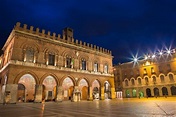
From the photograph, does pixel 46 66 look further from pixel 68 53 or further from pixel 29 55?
pixel 68 53

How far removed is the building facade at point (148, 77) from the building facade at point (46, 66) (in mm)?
13830

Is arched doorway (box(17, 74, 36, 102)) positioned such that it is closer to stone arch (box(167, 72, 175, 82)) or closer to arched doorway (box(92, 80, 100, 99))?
arched doorway (box(92, 80, 100, 99))

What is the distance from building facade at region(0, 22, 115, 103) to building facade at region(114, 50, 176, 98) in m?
13.8

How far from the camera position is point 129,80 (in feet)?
137

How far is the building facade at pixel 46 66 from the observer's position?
17875 millimetres

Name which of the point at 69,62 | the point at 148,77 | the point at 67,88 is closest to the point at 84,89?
the point at 67,88

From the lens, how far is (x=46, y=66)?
20.2m

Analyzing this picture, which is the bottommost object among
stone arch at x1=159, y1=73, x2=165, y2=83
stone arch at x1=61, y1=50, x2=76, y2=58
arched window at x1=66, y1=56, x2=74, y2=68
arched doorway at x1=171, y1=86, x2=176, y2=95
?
arched doorway at x1=171, y1=86, x2=176, y2=95

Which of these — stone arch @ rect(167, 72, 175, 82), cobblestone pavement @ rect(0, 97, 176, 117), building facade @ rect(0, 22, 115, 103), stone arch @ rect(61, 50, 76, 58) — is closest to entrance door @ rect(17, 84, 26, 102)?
A: building facade @ rect(0, 22, 115, 103)

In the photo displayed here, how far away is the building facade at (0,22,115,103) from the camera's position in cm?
1788

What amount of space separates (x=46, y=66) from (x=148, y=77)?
28.8 m

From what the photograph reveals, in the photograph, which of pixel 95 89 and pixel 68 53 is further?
pixel 95 89

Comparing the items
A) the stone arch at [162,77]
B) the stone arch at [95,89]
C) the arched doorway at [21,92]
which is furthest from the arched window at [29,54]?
the stone arch at [162,77]

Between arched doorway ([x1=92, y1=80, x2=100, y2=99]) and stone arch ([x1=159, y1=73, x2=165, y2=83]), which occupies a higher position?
stone arch ([x1=159, y1=73, x2=165, y2=83])
